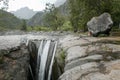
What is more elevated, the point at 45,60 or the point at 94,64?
the point at 94,64

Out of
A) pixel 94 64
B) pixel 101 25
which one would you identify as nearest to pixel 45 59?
pixel 101 25

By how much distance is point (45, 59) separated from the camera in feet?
49.3

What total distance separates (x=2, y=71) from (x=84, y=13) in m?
12.2


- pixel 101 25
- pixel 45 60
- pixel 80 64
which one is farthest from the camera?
pixel 101 25

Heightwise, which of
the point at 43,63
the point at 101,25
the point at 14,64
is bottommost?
→ the point at 43,63

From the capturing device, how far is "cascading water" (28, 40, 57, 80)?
14242 mm

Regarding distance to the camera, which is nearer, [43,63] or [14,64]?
[14,64]

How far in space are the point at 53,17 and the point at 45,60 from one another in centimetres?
3298

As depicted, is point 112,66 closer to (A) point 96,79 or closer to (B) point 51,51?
(A) point 96,79

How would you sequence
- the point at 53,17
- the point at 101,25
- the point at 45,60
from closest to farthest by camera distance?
the point at 45,60, the point at 101,25, the point at 53,17

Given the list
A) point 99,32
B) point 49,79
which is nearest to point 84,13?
point 99,32

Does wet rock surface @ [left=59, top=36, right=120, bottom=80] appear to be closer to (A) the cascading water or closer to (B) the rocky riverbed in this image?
(B) the rocky riverbed

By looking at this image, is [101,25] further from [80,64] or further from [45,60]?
[80,64]

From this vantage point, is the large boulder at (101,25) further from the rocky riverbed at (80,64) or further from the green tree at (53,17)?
the green tree at (53,17)
